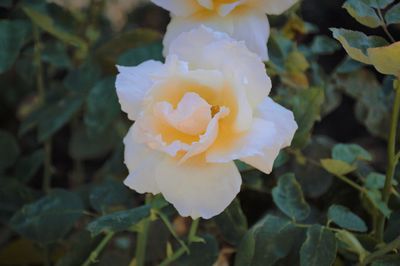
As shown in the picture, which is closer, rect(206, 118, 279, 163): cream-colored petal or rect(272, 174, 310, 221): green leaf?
rect(206, 118, 279, 163): cream-colored petal

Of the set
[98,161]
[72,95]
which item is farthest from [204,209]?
[98,161]

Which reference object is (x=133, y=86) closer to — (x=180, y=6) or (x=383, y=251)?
(x=180, y=6)

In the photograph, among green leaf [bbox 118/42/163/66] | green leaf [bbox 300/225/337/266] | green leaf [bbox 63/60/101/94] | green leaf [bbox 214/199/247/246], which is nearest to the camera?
green leaf [bbox 300/225/337/266]

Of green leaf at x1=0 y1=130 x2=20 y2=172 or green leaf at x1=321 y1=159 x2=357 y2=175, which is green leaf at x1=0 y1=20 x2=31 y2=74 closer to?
green leaf at x1=0 y1=130 x2=20 y2=172

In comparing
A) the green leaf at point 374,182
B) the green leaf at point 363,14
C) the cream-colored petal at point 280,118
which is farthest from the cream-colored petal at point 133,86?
the green leaf at point 374,182

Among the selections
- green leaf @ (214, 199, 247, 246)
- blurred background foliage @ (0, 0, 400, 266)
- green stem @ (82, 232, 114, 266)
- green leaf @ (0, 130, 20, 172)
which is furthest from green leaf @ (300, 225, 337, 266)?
green leaf @ (0, 130, 20, 172)

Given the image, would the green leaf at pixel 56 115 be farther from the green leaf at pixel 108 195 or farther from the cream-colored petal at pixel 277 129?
the cream-colored petal at pixel 277 129

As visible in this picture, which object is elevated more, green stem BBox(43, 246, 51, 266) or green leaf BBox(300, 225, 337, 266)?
green leaf BBox(300, 225, 337, 266)
